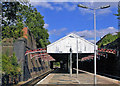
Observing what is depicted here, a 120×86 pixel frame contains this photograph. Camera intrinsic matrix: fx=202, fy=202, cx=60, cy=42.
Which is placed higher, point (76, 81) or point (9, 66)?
point (9, 66)

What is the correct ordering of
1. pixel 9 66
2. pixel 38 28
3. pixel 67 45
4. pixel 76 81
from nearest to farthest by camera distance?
pixel 9 66 < pixel 76 81 < pixel 67 45 < pixel 38 28

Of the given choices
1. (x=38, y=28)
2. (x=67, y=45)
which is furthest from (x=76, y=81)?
(x=38, y=28)

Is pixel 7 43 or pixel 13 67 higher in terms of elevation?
pixel 7 43

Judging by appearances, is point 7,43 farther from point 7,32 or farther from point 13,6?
point 13,6

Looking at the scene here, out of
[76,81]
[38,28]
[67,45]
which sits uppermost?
[38,28]

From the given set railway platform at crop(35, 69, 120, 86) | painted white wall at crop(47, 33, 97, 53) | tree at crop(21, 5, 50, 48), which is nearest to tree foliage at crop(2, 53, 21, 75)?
railway platform at crop(35, 69, 120, 86)

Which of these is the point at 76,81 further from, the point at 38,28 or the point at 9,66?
the point at 38,28

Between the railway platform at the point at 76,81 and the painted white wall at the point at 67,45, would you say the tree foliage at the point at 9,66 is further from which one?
the painted white wall at the point at 67,45

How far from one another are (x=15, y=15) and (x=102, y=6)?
11079 millimetres

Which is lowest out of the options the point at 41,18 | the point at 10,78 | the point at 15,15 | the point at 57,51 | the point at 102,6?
the point at 10,78

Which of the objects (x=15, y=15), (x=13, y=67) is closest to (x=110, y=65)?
(x=13, y=67)

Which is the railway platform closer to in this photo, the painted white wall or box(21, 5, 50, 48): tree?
the painted white wall

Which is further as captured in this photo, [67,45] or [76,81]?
[67,45]

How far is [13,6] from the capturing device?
72.6ft
